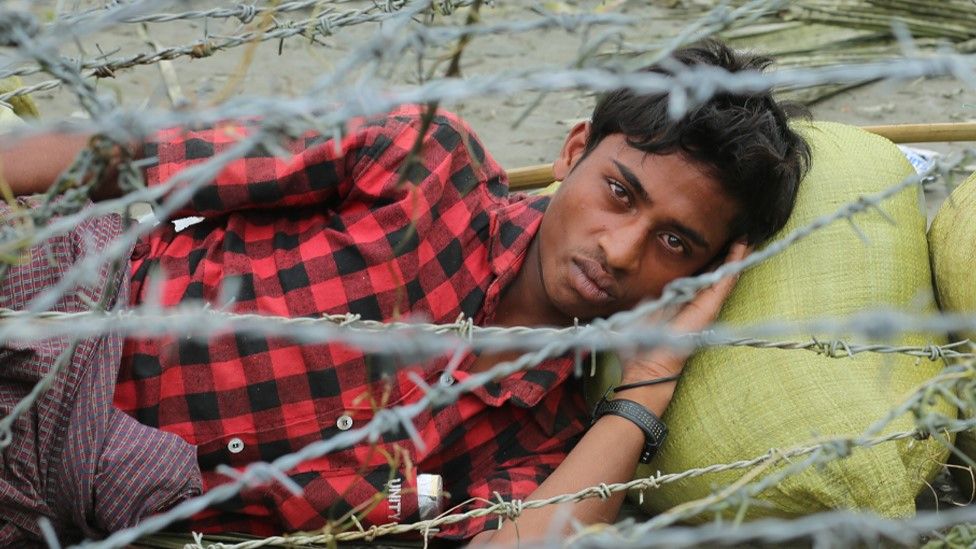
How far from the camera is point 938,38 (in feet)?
12.1

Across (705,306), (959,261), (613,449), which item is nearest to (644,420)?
(613,449)

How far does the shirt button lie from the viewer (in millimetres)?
1640

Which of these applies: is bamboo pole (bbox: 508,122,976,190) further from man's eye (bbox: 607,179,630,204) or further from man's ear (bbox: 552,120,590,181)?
man's eye (bbox: 607,179,630,204)

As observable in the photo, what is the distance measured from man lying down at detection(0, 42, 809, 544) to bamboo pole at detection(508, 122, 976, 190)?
25.0 inches

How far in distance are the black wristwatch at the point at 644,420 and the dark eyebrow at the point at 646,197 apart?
→ 0.28m

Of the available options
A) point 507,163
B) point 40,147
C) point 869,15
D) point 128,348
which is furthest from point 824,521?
point 869,15

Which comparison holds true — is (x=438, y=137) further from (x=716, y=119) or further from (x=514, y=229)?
(x=716, y=119)

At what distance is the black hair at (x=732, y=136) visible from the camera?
5.54 feet

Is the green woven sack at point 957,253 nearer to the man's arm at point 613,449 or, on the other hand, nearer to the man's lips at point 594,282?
the man's arm at point 613,449

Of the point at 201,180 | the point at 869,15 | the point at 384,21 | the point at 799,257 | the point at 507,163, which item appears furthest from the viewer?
the point at 869,15

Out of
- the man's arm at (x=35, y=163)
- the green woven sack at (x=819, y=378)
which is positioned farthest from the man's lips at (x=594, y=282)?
the man's arm at (x=35, y=163)

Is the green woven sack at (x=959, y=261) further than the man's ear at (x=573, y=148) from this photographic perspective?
No

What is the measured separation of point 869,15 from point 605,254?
242 cm

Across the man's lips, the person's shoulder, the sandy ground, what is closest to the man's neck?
the man's lips
